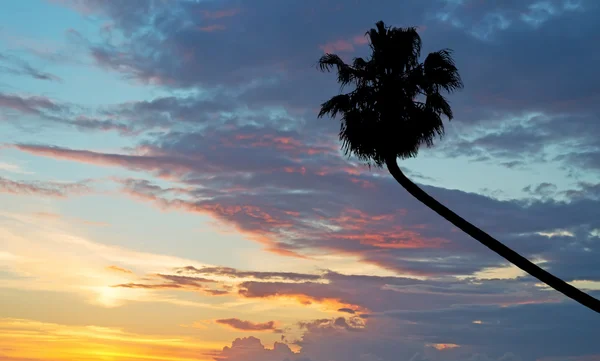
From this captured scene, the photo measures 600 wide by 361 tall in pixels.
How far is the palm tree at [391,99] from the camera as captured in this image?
30062 millimetres

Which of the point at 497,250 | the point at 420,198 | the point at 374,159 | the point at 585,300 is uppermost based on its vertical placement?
the point at 374,159

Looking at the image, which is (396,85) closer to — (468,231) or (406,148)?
(406,148)

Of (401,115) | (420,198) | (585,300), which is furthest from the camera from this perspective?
(401,115)

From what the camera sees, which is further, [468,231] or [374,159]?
[374,159]

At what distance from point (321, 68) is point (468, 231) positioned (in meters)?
9.05

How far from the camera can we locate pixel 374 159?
30328mm

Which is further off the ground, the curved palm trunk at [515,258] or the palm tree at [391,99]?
the palm tree at [391,99]

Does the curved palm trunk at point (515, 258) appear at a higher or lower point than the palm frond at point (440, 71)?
lower

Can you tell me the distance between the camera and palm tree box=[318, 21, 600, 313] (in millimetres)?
30062

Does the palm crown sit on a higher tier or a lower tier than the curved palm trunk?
higher

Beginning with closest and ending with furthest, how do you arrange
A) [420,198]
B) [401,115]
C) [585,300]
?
[585,300]
[420,198]
[401,115]

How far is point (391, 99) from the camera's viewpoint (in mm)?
30312

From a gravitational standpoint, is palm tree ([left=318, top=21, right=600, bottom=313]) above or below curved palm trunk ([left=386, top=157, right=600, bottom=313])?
above

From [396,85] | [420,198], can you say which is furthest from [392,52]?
[420,198]
